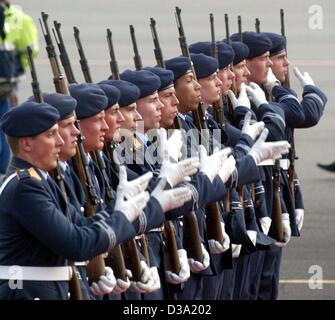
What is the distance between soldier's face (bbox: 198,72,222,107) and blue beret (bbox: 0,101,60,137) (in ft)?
8.36

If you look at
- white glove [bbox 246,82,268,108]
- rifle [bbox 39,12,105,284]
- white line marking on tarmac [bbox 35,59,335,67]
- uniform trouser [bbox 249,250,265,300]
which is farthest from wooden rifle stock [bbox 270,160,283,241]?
white line marking on tarmac [bbox 35,59,335,67]

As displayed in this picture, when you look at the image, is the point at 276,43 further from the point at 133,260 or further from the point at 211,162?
the point at 133,260

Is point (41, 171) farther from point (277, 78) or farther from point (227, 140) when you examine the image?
point (277, 78)

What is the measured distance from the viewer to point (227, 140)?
1062 cm

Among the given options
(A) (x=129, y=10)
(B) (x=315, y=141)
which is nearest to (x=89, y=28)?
(A) (x=129, y=10)

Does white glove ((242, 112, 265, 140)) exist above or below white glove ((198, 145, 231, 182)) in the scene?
below

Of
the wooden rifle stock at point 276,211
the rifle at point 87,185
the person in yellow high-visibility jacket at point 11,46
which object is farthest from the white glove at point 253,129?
the person in yellow high-visibility jacket at point 11,46

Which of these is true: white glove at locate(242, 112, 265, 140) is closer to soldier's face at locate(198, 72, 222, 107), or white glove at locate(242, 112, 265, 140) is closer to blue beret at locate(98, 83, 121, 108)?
soldier's face at locate(198, 72, 222, 107)

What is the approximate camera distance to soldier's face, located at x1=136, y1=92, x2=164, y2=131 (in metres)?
9.64

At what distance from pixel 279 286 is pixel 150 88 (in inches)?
126

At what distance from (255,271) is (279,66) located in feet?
4.64

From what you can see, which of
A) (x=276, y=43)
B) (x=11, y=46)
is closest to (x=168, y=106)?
(x=276, y=43)

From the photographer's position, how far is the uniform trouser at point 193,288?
986 centimetres

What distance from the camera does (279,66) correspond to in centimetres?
1195
